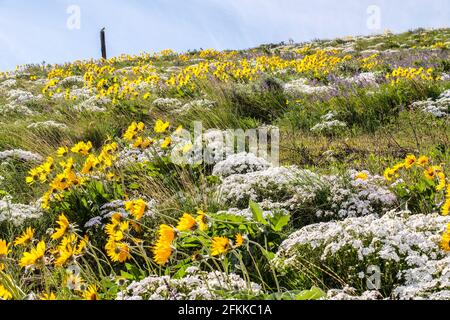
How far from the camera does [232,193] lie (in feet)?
13.8

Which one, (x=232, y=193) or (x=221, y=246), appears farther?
(x=232, y=193)

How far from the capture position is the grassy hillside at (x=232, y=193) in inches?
101

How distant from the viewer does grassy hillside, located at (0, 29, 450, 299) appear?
2568 mm

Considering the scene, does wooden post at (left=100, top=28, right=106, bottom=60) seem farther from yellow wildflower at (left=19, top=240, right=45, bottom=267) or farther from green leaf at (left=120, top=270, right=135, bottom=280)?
yellow wildflower at (left=19, top=240, right=45, bottom=267)

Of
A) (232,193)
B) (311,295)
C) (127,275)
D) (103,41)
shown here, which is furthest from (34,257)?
(103,41)

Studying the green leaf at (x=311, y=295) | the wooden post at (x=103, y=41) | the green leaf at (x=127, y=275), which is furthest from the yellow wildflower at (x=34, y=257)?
the wooden post at (x=103, y=41)

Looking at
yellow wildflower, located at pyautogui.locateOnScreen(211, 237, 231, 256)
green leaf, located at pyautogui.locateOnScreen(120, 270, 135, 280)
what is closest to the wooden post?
green leaf, located at pyautogui.locateOnScreen(120, 270, 135, 280)

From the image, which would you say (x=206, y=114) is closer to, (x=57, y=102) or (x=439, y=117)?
(x=439, y=117)

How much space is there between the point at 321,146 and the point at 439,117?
1882mm

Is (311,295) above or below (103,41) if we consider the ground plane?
below

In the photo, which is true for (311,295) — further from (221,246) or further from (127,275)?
(127,275)

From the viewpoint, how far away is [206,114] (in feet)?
24.8

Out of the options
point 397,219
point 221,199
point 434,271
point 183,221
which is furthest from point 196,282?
point 221,199

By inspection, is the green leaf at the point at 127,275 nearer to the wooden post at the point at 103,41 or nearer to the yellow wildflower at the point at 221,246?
the yellow wildflower at the point at 221,246
